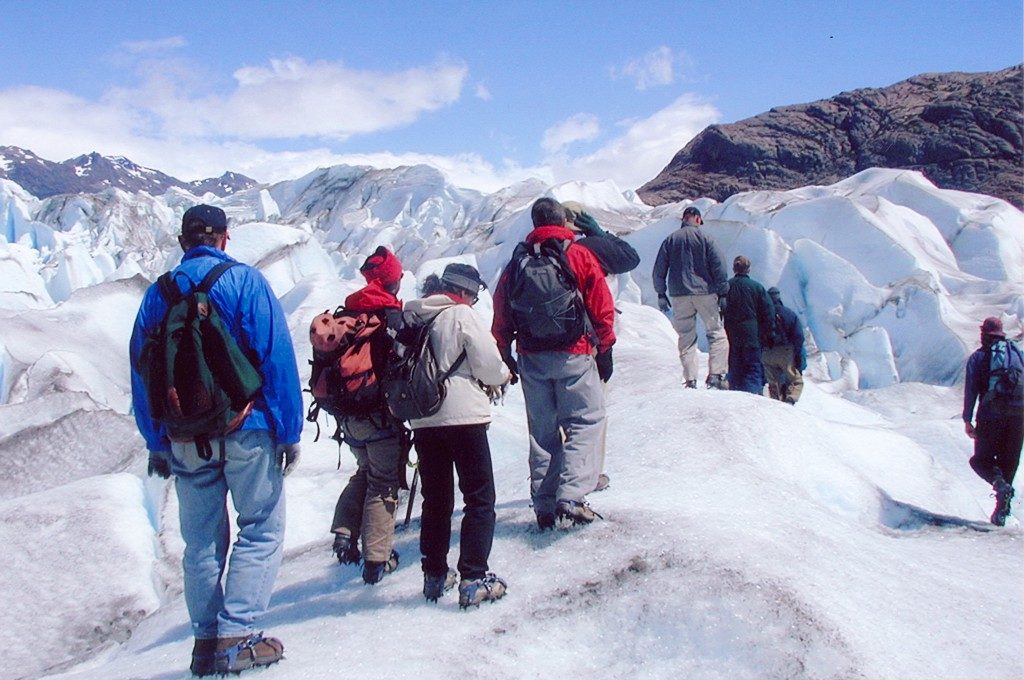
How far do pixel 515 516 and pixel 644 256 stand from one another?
614 inches

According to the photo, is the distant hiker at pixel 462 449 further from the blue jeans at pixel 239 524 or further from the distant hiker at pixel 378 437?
the blue jeans at pixel 239 524

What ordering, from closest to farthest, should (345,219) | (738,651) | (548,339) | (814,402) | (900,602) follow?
(738,651) < (900,602) < (548,339) < (814,402) < (345,219)

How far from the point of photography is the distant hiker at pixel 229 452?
2.36 m

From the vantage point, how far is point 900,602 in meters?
2.65

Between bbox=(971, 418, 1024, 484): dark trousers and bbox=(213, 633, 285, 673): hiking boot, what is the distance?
468 centimetres

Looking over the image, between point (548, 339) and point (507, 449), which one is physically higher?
point (548, 339)

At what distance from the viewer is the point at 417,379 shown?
265 centimetres

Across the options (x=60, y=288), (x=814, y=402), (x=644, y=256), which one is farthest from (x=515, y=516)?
(x=60, y=288)

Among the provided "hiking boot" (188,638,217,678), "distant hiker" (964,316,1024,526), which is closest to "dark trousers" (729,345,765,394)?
"distant hiker" (964,316,1024,526)

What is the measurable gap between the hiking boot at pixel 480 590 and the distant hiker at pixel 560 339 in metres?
0.48

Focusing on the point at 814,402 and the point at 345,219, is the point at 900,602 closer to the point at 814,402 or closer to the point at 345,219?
the point at 814,402

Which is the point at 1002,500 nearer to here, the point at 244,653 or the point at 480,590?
the point at 480,590

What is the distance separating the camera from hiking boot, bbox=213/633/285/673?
7.74 feet

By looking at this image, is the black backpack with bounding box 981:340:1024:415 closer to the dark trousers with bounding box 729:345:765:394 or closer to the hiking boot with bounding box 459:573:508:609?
the dark trousers with bounding box 729:345:765:394
